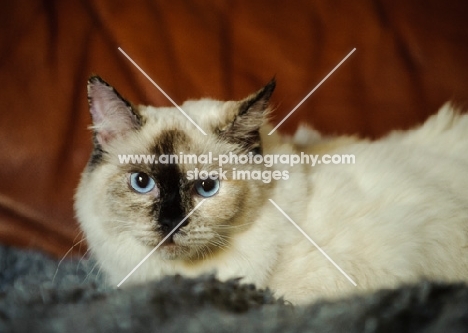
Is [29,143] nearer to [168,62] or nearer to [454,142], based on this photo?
[168,62]

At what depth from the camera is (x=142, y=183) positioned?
1009 millimetres

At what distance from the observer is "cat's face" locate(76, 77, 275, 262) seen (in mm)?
969

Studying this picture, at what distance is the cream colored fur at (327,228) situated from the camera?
982 millimetres

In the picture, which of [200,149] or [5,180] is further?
[5,180]

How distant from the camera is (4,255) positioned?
126 centimetres

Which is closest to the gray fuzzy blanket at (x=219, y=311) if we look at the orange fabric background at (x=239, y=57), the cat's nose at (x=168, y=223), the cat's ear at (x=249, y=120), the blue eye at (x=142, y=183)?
the cat's nose at (x=168, y=223)

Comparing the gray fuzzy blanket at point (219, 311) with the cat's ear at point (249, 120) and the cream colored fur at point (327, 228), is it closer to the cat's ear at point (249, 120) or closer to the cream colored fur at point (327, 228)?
the cream colored fur at point (327, 228)

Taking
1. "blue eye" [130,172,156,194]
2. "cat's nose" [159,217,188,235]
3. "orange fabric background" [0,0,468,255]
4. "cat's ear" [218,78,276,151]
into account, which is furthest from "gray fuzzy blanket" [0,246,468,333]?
"orange fabric background" [0,0,468,255]

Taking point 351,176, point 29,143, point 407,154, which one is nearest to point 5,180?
point 29,143

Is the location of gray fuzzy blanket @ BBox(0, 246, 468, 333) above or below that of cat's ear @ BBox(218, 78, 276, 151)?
below

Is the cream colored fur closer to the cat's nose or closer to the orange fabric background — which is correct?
the cat's nose

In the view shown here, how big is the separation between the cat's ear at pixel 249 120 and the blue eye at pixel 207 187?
116 millimetres

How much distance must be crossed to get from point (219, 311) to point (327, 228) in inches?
15.1

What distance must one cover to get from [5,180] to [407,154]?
1119 mm
